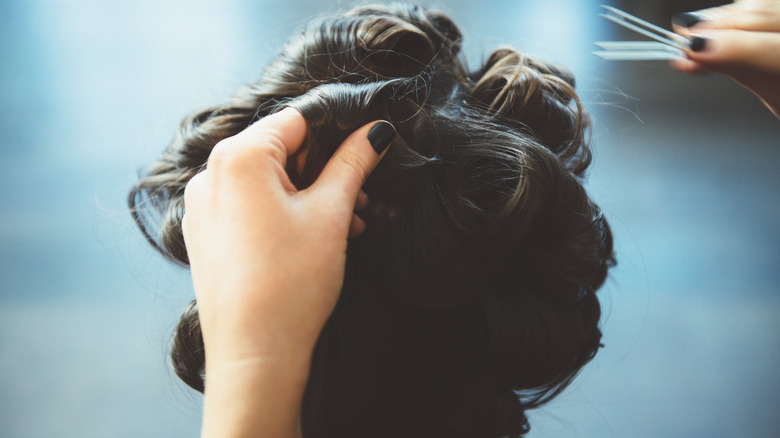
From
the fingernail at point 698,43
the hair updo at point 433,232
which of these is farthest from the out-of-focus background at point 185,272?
the fingernail at point 698,43

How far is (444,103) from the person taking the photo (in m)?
0.58

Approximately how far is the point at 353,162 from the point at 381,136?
40 millimetres

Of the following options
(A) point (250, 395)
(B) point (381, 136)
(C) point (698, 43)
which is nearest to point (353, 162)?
(B) point (381, 136)

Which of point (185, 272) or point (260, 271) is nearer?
point (260, 271)

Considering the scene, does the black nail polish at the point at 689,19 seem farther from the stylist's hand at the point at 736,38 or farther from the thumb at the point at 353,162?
the thumb at the point at 353,162

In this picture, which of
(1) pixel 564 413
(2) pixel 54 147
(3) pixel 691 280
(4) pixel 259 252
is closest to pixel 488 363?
(4) pixel 259 252

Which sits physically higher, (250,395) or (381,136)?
(381,136)

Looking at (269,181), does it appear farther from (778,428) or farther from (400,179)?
(778,428)

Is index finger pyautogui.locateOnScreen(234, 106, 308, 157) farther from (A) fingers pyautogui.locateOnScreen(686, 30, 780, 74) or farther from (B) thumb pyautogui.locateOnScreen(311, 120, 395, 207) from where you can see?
(A) fingers pyautogui.locateOnScreen(686, 30, 780, 74)

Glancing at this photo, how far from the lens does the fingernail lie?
0.45 meters

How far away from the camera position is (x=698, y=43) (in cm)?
46

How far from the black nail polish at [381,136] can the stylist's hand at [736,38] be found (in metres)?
0.28

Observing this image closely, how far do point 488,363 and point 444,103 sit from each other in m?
0.29

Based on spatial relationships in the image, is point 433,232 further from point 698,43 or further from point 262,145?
point 698,43
